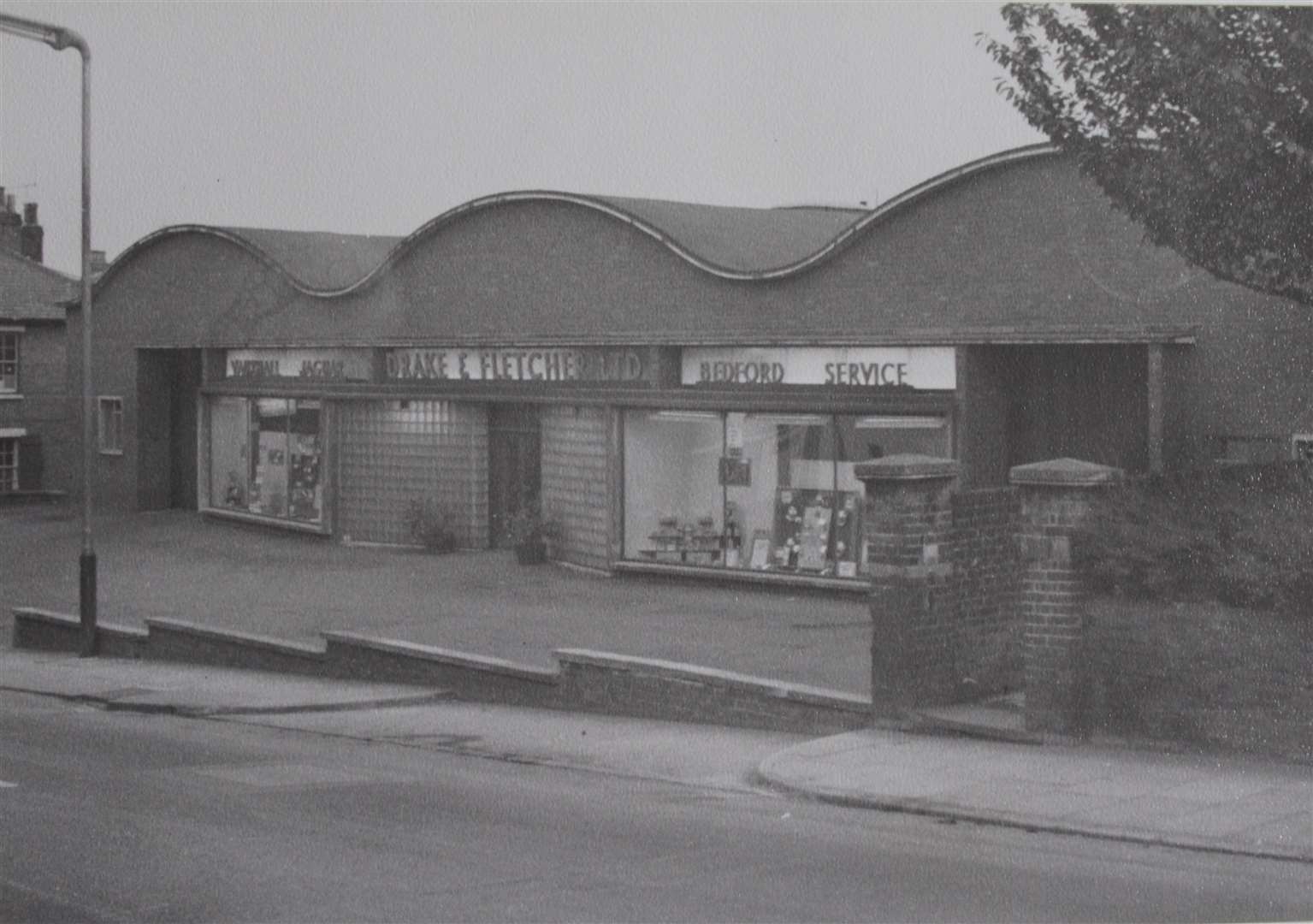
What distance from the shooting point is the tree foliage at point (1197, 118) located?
15.6 meters

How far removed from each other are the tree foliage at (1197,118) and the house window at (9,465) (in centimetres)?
3812

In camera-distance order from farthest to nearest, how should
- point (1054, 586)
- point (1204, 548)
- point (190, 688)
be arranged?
1. point (190, 688)
2. point (1054, 586)
3. point (1204, 548)

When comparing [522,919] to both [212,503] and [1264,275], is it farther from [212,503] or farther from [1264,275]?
[212,503]

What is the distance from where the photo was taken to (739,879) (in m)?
10.5

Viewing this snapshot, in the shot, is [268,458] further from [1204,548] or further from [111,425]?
[1204,548]

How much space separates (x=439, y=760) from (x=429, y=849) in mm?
4921

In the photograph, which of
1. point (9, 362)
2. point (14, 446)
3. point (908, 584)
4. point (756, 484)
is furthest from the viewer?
point (9, 362)

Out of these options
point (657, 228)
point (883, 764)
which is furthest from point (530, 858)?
point (657, 228)

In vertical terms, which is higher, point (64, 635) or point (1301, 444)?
point (1301, 444)

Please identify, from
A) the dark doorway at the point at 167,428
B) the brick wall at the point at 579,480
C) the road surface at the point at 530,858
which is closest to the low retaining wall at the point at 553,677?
the road surface at the point at 530,858

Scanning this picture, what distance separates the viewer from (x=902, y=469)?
15.9 m

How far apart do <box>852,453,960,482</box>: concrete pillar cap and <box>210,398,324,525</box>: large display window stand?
22.3 meters

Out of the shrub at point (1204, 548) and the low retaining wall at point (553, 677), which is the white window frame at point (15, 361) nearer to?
the low retaining wall at point (553, 677)

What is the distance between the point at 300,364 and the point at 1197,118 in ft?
80.2
